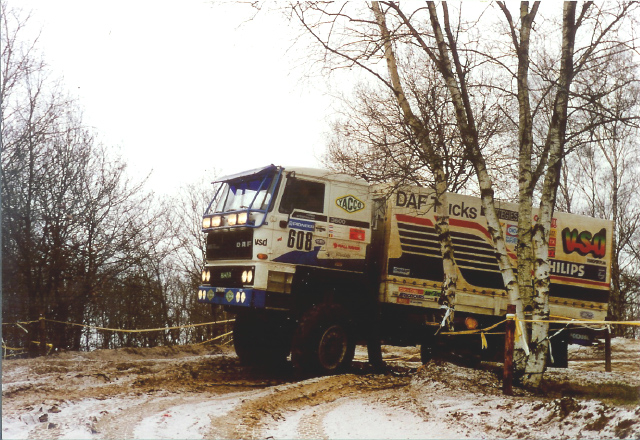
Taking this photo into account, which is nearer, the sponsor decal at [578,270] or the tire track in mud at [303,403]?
the tire track in mud at [303,403]

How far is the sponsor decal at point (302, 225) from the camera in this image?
9663 millimetres

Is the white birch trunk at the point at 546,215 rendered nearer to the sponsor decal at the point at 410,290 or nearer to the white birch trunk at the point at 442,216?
the white birch trunk at the point at 442,216

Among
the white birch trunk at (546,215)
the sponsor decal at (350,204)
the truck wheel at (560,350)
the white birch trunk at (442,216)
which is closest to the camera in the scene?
the white birch trunk at (546,215)

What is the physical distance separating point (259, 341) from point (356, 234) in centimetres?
289

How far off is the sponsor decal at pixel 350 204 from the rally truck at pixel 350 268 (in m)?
0.02

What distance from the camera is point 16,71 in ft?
32.1

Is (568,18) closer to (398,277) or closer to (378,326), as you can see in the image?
(398,277)

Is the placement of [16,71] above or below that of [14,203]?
above

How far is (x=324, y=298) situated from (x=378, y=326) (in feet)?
4.16

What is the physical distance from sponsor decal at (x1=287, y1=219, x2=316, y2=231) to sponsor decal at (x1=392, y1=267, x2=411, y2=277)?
1783 millimetres

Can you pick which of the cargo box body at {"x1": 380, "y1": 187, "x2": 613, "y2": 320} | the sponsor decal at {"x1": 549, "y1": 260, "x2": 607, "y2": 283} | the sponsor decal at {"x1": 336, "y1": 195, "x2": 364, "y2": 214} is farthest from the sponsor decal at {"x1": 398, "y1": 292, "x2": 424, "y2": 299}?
the sponsor decal at {"x1": 549, "y1": 260, "x2": 607, "y2": 283}

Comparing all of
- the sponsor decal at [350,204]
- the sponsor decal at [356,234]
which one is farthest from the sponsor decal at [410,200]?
the sponsor decal at [356,234]

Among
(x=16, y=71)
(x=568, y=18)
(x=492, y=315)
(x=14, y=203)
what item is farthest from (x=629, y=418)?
(x=16, y=71)

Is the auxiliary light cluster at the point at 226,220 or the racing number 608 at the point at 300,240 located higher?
the auxiliary light cluster at the point at 226,220
